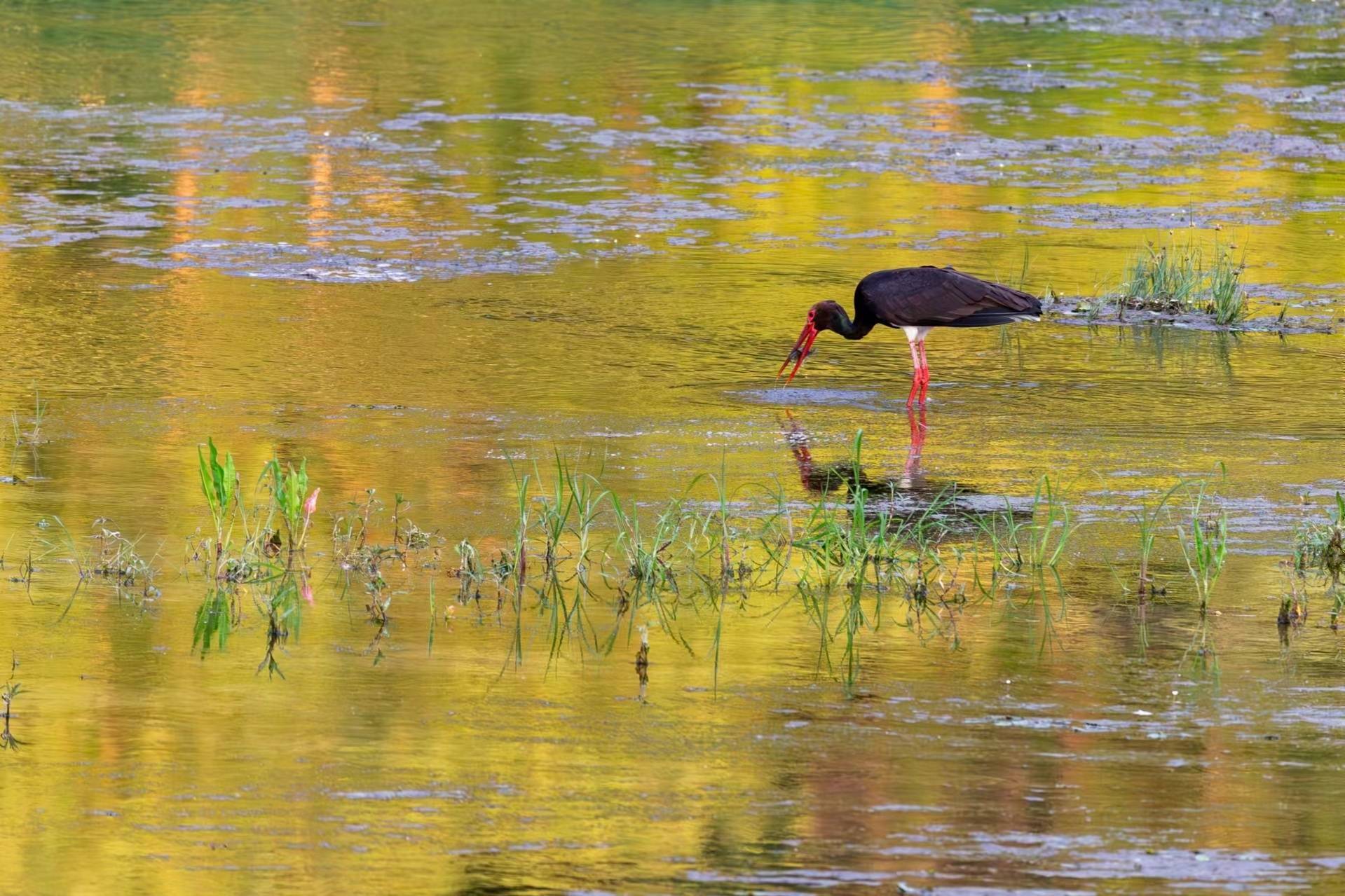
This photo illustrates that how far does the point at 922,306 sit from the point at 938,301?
0.30ft

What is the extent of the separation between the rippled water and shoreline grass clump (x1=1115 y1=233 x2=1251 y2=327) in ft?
1.18

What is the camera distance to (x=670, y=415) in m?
12.1

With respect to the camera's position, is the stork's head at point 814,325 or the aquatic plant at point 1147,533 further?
the stork's head at point 814,325

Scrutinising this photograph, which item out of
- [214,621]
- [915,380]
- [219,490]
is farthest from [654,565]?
[915,380]

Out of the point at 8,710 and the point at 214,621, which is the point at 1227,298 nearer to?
the point at 214,621

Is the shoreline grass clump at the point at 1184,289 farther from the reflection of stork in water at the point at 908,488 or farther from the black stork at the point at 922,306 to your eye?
the reflection of stork in water at the point at 908,488

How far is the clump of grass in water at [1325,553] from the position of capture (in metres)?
9.11

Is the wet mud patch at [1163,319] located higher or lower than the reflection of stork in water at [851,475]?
higher

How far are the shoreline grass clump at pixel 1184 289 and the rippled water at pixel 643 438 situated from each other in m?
0.36

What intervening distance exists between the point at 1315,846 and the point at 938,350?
8.39 meters

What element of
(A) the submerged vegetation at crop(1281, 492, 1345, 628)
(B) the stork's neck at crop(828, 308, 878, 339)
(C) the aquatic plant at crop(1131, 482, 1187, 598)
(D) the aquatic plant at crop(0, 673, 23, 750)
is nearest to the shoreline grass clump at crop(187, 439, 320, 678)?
(D) the aquatic plant at crop(0, 673, 23, 750)

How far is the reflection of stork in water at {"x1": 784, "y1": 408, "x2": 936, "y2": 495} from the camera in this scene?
34.9ft

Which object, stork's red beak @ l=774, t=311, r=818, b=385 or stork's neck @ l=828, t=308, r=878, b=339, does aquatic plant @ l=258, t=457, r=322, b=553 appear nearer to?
stork's red beak @ l=774, t=311, r=818, b=385

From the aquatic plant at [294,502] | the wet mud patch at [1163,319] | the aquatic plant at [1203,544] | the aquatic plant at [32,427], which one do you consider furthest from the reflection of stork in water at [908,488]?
the wet mud patch at [1163,319]
